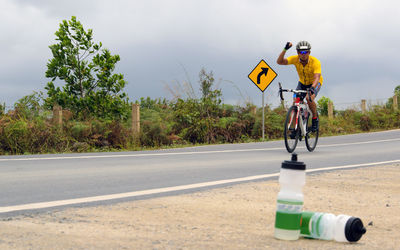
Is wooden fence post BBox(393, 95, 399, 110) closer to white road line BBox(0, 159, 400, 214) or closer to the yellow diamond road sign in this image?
the yellow diamond road sign

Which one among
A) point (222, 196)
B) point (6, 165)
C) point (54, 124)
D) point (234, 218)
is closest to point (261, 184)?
point (222, 196)

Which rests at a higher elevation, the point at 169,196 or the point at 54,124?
the point at 54,124

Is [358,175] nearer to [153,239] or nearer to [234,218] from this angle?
[234,218]

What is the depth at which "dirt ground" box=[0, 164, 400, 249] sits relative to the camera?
13.2 ft

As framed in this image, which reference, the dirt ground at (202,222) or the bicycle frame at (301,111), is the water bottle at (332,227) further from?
the bicycle frame at (301,111)

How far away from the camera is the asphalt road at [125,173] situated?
6.20 m

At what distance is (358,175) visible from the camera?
→ 27.9 ft

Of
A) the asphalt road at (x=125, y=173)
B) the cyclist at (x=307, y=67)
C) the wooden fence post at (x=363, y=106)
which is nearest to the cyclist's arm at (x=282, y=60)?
the cyclist at (x=307, y=67)

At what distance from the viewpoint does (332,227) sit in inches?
→ 168

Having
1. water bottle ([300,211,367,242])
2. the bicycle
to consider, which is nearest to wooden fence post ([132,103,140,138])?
the bicycle

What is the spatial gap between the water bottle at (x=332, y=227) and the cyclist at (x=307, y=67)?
7.38m

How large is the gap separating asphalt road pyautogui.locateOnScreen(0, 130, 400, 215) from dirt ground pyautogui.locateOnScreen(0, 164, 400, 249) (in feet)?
1.84

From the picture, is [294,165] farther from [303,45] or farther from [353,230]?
[303,45]

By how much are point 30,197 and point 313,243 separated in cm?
350
